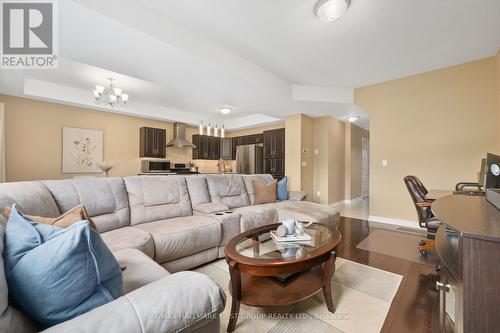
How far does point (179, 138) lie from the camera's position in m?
6.19

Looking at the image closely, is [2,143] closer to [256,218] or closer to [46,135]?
[46,135]

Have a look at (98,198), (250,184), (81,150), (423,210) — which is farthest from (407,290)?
(81,150)

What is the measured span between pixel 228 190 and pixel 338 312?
219 cm

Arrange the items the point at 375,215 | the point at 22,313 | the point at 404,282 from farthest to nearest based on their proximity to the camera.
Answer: the point at 375,215 < the point at 404,282 < the point at 22,313

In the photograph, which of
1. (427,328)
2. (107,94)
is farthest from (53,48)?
(427,328)

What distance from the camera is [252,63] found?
3.34 meters

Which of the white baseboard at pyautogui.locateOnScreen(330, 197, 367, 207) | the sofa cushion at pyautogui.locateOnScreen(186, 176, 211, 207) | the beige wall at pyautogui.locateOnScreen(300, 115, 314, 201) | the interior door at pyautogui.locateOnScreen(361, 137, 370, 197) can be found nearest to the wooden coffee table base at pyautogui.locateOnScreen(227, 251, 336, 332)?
the sofa cushion at pyautogui.locateOnScreen(186, 176, 211, 207)

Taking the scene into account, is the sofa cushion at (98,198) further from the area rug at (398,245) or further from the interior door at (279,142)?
the interior door at (279,142)

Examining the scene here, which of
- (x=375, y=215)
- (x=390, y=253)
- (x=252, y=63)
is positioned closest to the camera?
(x=390, y=253)

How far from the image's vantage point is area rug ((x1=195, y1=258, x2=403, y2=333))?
1.40m

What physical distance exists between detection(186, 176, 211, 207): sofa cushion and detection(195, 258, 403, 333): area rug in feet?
3.79

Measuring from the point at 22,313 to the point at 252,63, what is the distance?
350 cm

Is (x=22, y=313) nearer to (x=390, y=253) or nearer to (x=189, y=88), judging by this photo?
(x=390, y=253)
